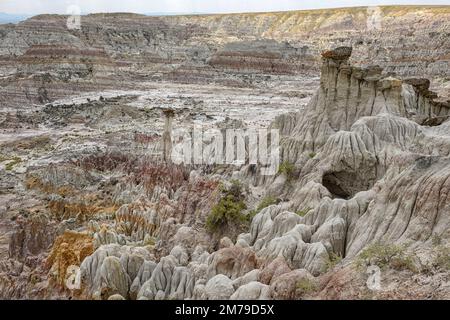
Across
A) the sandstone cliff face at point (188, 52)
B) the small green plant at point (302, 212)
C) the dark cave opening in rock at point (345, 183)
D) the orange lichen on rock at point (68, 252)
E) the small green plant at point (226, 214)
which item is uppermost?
the sandstone cliff face at point (188, 52)

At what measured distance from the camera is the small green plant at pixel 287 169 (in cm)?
1892

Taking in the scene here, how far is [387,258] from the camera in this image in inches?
423

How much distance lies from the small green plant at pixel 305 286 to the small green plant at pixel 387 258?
1027mm

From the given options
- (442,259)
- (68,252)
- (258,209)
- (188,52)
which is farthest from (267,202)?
(188,52)

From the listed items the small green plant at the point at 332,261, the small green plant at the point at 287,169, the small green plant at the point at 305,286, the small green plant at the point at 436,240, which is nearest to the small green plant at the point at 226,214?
the small green plant at the point at 287,169

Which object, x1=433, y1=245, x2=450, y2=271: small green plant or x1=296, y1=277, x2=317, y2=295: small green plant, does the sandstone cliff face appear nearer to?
x1=433, y1=245, x2=450, y2=271: small green plant

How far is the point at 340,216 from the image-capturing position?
544 inches

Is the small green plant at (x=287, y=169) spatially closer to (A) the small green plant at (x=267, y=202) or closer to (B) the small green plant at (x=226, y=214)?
(A) the small green plant at (x=267, y=202)

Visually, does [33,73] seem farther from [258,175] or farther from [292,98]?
[258,175]

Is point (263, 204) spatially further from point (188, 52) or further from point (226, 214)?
point (188, 52)

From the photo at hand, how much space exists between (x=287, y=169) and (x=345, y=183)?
7.07 ft

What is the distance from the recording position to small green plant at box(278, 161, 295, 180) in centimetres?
1892
